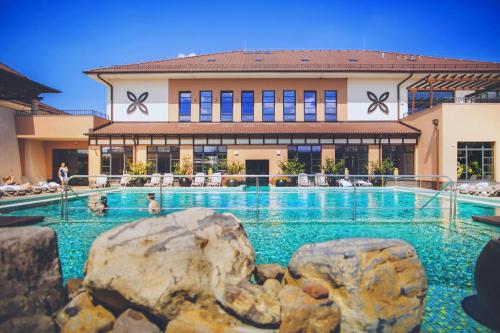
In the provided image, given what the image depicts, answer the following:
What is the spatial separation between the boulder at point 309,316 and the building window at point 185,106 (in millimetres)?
21344

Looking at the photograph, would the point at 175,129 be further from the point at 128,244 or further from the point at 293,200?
the point at 128,244

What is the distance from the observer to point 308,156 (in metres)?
21.7

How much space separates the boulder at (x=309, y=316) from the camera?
10.0 feet

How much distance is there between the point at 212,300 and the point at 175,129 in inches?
770

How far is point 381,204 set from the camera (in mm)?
12109

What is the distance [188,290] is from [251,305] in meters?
0.70

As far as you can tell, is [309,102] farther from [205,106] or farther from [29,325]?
[29,325]

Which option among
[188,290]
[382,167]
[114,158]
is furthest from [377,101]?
[188,290]

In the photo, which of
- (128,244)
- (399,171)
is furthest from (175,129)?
(128,244)

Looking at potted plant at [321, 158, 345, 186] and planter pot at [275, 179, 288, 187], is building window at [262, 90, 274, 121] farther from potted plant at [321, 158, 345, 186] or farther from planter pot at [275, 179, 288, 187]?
planter pot at [275, 179, 288, 187]

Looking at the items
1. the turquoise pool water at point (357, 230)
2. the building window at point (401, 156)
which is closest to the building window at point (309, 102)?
the building window at point (401, 156)

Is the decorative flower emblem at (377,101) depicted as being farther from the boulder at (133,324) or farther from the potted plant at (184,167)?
the boulder at (133,324)

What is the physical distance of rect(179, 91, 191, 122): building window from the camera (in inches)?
912

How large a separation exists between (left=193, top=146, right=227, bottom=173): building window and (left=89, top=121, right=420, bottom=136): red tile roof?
55.2 inches
